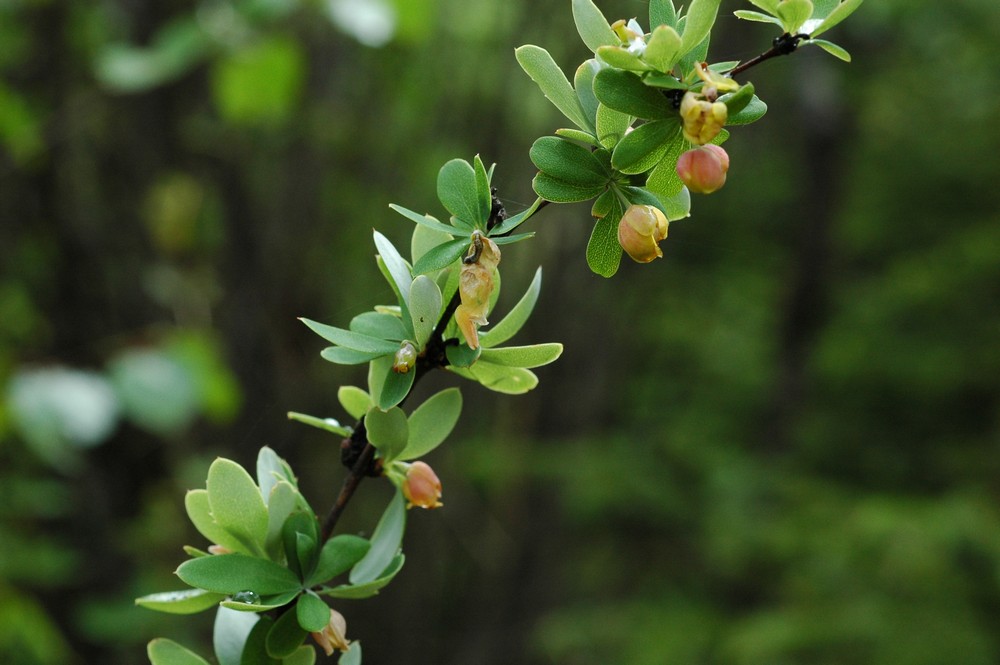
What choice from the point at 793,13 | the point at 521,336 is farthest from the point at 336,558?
the point at 521,336

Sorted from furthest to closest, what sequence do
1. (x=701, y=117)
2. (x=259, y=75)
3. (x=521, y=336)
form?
(x=521, y=336), (x=259, y=75), (x=701, y=117)

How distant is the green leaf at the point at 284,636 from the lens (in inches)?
10.6

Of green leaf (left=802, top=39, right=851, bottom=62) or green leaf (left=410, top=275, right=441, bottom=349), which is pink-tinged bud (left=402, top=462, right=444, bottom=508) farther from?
green leaf (left=802, top=39, right=851, bottom=62)

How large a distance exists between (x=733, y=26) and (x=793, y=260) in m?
1.01

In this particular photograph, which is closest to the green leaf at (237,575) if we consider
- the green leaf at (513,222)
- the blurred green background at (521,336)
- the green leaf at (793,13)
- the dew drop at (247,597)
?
the dew drop at (247,597)

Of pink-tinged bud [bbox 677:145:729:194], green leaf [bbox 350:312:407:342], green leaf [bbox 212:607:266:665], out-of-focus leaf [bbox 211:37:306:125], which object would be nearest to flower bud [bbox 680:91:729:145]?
pink-tinged bud [bbox 677:145:729:194]

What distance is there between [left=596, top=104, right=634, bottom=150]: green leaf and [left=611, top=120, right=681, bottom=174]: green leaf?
0.04ft

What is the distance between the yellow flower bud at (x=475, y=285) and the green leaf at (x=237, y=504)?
0.27 ft

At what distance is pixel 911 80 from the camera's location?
2568 mm

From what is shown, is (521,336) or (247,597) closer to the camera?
(247,597)

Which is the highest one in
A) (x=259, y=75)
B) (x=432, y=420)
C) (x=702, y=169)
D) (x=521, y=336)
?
(x=702, y=169)

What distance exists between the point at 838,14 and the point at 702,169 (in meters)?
0.07

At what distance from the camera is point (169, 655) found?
284mm

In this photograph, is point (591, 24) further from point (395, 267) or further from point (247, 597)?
point (247, 597)
